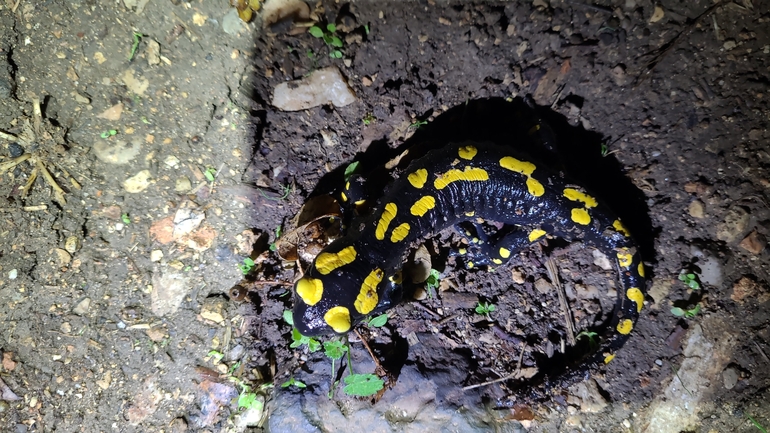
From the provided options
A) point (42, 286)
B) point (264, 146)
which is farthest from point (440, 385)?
point (42, 286)

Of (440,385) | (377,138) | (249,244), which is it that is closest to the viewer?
(440,385)

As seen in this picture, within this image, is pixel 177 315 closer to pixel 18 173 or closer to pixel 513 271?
pixel 18 173

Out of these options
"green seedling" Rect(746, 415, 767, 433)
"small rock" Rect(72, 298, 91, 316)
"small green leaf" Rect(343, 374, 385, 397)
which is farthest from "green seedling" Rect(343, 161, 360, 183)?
"green seedling" Rect(746, 415, 767, 433)

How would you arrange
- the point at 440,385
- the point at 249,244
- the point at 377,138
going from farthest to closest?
1. the point at 377,138
2. the point at 249,244
3. the point at 440,385

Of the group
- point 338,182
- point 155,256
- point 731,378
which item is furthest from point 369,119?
point 731,378

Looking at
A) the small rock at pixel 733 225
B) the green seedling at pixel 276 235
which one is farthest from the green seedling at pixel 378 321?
the small rock at pixel 733 225

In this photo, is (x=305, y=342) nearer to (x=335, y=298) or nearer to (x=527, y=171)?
(x=335, y=298)
